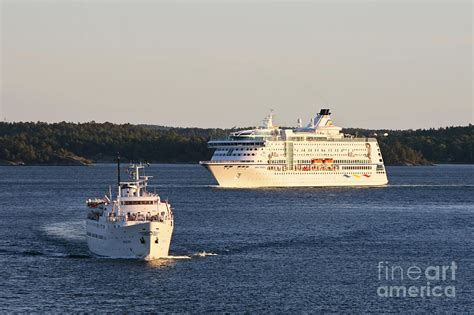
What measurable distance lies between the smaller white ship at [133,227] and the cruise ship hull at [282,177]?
79.1m

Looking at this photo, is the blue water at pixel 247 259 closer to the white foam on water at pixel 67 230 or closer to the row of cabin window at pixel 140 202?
the white foam on water at pixel 67 230

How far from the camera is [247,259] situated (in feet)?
234

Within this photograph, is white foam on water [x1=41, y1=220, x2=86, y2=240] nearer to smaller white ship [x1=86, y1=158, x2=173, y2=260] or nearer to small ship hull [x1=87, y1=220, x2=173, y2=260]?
smaller white ship [x1=86, y1=158, x2=173, y2=260]

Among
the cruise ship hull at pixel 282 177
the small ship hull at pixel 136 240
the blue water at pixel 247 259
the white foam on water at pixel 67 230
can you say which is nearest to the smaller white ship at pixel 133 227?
the small ship hull at pixel 136 240

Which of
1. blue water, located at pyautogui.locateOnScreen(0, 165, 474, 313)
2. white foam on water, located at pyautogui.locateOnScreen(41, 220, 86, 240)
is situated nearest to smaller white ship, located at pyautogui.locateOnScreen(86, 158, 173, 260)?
blue water, located at pyautogui.locateOnScreen(0, 165, 474, 313)

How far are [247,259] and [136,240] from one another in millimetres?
8732

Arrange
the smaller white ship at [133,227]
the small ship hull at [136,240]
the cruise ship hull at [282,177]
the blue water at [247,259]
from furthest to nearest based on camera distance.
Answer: the cruise ship hull at [282,177], the smaller white ship at [133,227], the small ship hull at [136,240], the blue water at [247,259]

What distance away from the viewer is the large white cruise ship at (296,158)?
151625 millimetres

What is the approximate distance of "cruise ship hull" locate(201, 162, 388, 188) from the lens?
5940 inches

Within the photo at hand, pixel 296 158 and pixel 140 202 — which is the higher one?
pixel 296 158

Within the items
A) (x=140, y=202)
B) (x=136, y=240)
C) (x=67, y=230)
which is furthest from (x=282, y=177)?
(x=136, y=240)

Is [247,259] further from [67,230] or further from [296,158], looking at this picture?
[296,158]

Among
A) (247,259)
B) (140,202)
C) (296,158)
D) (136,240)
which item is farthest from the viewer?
(296,158)

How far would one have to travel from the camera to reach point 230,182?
152000mm
